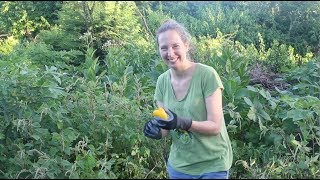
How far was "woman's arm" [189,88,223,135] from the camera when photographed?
8.64 feet

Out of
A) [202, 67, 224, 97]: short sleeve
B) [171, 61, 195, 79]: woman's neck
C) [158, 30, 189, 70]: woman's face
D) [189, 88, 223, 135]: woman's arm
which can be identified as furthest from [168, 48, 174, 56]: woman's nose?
[189, 88, 223, 135]: woman's arm

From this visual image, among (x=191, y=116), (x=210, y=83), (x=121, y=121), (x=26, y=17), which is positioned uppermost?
(x=26, y=17)

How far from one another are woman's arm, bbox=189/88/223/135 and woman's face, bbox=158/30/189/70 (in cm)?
31

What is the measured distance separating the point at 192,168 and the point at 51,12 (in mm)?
8499

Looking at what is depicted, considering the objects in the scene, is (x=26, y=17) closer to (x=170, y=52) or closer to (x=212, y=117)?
(x=170, y=52)

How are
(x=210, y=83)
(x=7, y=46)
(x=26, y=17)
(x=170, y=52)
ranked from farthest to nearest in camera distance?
(x=26, y=17) → (x=7, y=46) → (x=170, y=52) → (x=210, y=83)

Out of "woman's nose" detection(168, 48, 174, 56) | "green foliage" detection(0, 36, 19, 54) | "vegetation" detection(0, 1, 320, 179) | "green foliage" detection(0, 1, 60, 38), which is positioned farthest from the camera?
"green foliage" detection(0, 1, 60, 38)

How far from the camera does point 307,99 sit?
3992mm

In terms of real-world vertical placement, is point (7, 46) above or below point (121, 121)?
above

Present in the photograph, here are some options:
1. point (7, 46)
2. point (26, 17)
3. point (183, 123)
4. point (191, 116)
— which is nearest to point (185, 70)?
point (191, 116)

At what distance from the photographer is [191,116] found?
277 cm

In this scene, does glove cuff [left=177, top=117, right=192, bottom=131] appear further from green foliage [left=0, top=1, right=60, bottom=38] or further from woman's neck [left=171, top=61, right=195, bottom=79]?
green foliage [left=0, top=1, right=60, bottom=38]

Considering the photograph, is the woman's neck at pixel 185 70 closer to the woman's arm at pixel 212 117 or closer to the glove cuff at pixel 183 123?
the woman's arm at pixel 212 117

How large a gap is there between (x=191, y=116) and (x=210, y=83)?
23 cm
